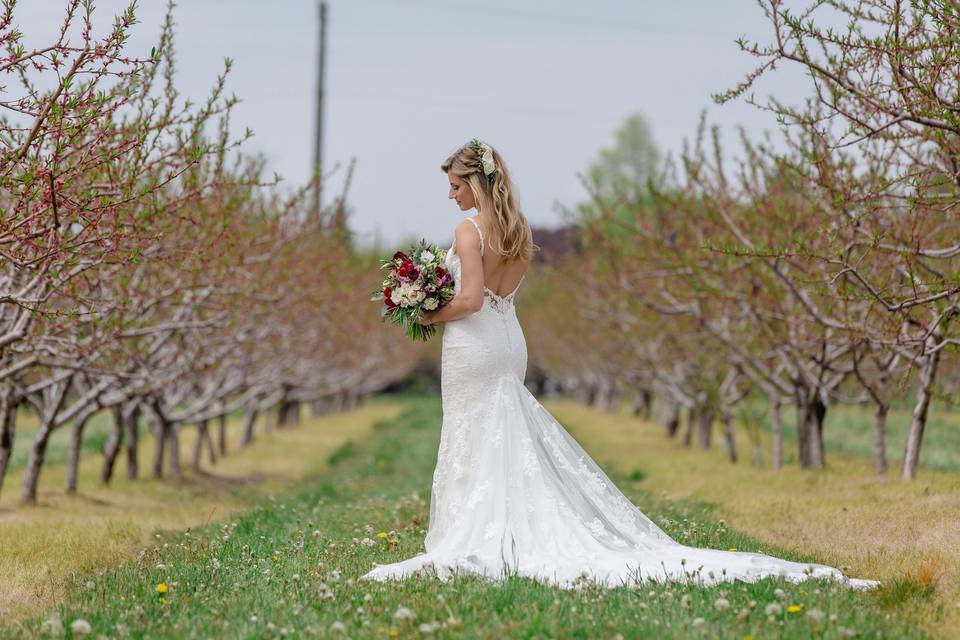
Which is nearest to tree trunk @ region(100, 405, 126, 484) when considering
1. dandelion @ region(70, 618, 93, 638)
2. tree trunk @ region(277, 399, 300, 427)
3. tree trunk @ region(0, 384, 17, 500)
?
tree trunk @ region(0, 384, 17, 500)

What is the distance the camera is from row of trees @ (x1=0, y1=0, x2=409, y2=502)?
21.7 feet

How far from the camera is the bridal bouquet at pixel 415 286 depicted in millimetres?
7328

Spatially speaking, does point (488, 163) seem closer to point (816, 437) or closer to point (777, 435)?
point (816, 437)

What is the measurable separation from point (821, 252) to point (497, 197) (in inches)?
234

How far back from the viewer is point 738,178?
13.1m

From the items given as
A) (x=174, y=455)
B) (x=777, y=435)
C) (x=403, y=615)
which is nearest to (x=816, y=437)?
(x=777, y=435)

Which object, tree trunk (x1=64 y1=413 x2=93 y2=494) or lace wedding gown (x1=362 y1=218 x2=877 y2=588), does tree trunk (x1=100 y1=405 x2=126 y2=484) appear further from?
lace wedding gown (x1=362 y1=218 x2=877 y2=588)

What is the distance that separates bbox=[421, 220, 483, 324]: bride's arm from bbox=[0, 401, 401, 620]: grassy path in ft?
10.0

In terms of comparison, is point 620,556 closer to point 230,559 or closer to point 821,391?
point 230,559

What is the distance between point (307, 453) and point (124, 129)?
1782 centimetres

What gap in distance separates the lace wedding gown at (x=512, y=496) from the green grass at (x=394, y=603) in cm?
44

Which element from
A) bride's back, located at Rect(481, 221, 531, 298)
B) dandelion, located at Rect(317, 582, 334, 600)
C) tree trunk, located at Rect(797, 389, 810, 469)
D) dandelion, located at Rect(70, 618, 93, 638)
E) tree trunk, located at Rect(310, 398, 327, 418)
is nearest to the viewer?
dandelion, located at Rect(70, 618, 93, 638)

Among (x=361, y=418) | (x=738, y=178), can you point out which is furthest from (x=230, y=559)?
(x=361, y=418)

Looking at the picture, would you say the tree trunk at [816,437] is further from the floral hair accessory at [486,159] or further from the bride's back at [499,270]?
the floral hair accessory at [486,159]
